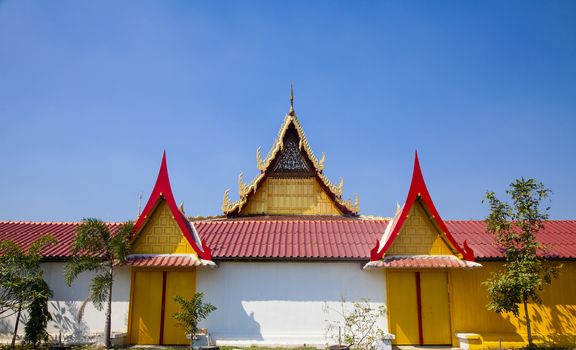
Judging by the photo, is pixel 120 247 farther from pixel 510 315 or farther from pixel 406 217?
pixel 510 315

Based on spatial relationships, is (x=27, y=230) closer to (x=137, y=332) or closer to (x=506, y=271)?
(x=137, y=332)

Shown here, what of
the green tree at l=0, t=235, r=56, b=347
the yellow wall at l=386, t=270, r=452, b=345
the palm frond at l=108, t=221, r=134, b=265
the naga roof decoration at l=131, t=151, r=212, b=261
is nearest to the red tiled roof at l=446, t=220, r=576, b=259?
the yellow wall at l=386, t=270, r=452, b=345

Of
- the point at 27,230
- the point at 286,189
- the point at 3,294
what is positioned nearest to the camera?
the point at 3,294

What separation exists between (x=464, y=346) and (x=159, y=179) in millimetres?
9409

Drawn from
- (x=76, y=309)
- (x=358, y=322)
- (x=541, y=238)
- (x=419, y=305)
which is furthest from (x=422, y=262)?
(x=76, y=309)

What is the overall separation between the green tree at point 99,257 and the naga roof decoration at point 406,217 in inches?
261

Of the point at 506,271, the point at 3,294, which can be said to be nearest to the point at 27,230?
the point at 3,294

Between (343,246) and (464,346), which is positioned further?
(343,246)

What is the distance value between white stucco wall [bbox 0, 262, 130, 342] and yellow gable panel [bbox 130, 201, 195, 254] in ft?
2.88

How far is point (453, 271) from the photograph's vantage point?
13.8m

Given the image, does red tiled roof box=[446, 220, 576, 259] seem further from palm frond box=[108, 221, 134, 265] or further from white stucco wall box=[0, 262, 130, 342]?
white stucco wall box=[0, 262, 130, 342]

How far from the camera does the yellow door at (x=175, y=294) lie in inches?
535

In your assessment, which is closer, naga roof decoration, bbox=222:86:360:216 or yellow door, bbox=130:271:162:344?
yellow door, bbox=130:271:162:344

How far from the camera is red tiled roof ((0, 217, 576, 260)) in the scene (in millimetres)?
14094
